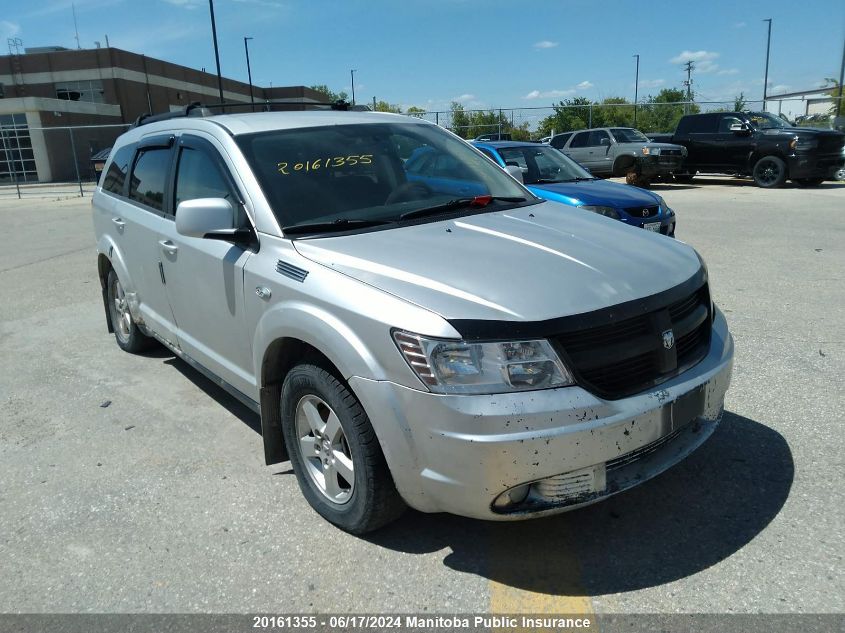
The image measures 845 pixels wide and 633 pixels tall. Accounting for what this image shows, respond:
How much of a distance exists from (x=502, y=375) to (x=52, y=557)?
2129 millimetres

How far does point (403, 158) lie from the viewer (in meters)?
4.02

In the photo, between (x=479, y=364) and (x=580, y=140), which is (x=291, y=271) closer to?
(x=479, y=364)

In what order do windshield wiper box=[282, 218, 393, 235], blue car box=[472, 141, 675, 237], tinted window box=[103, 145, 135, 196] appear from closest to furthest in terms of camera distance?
windshield wiper box=[282, 218, 393, 235] → tinted window box=[103, 145, 135, 196] → blue car box=[472, 141, 675, 237]

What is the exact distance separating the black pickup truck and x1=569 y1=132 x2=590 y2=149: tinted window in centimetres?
243

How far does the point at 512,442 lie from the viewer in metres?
2.41

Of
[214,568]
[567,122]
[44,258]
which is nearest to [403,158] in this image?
[214,568]

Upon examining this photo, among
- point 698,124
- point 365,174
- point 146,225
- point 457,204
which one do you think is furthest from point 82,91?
point 457,204

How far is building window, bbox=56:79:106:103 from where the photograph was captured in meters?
45.1

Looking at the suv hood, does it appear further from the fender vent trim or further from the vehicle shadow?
the vehicle shadow

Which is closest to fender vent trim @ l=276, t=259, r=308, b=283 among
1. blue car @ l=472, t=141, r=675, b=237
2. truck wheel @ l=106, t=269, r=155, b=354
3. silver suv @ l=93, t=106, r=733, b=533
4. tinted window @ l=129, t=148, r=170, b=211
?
silver suv @ l=93, t=106, r=733, b=533

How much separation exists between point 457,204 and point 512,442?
5.37 feet

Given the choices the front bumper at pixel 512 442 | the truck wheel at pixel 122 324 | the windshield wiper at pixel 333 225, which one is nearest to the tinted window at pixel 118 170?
the truck wheel at pixel 122 324

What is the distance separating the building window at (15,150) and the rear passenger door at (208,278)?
1403 inches

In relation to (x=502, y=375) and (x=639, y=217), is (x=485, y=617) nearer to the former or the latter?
(x=502, y=375)
